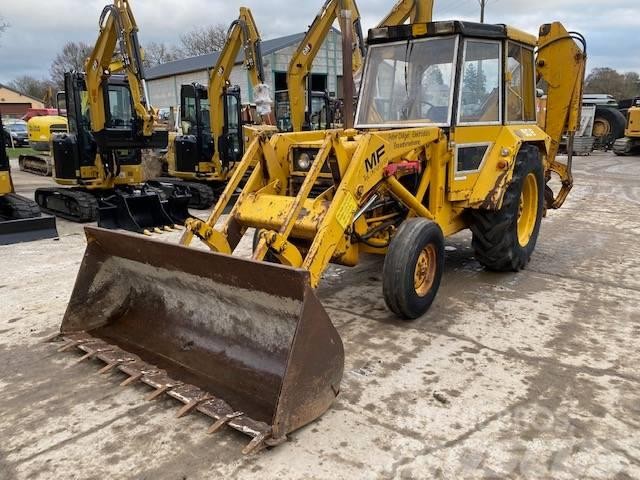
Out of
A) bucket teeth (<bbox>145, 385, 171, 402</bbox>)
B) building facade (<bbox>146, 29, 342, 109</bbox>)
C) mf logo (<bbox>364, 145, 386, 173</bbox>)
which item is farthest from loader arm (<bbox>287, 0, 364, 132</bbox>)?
building facade (<bbox>146, 29, 342, 109</bbox>)

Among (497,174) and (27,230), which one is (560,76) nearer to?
(497,174)

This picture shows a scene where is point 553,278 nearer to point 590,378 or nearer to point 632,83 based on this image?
point 590,378

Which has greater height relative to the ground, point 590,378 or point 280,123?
point 280,123

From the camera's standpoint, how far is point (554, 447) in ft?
9.73

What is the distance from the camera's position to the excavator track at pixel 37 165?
60.1 ft

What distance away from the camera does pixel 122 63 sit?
951 centimetres

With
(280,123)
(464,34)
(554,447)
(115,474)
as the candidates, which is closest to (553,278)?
(464,34)

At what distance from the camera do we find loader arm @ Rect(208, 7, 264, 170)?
10.3 m

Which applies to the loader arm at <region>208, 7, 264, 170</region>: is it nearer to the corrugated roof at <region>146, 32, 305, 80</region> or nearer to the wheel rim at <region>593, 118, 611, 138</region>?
the corrugated roof at <region>146, 32, 305, 80</region>

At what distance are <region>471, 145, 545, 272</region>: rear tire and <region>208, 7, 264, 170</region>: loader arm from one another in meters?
5.73

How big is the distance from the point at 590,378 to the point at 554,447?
0.98 metres

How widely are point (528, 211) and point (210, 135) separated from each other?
7.51m

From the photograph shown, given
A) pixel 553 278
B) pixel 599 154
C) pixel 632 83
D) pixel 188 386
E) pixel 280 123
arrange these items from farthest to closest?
pixel 632 83, pixel 599 154, pixel 280 123, pixel 553 278, pixel 188 386

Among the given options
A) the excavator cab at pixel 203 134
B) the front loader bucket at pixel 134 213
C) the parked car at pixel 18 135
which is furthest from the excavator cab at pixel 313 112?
the parked car at pixel 18 135
